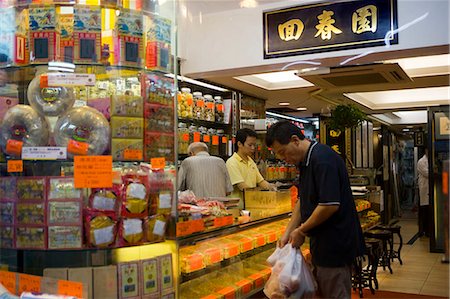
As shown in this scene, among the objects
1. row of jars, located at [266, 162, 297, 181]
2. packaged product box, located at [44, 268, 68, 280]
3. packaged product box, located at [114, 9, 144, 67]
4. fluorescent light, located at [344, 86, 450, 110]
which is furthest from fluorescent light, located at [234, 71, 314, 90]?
packaged product box, located at [44, 268, 68, 280]

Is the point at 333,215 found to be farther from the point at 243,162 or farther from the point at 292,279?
the point at 243,162

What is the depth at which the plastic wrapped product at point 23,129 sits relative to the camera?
2322 millimetres

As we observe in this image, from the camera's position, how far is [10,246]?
2.36 m

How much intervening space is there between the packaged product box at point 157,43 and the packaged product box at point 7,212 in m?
0.97

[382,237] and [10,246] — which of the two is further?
[382,237]

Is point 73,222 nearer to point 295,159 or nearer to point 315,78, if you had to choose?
point 295,159

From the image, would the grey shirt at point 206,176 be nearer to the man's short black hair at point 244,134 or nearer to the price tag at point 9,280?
the man's short black hair at point 244,134

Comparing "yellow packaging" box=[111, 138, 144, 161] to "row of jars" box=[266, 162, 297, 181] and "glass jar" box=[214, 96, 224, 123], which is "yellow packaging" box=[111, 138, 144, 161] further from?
"row of jars" box=[266, 162, 297, 181]

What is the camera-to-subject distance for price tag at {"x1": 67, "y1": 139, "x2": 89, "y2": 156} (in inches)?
90.4

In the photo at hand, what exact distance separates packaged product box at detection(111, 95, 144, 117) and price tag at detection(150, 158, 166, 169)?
0.25 m

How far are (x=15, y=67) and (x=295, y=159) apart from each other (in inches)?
64.0

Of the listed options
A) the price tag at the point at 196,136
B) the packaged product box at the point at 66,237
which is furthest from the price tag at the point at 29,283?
the price tag at the point at 196,136

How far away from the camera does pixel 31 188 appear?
233cm

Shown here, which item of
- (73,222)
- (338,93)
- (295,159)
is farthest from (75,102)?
(338,93)
